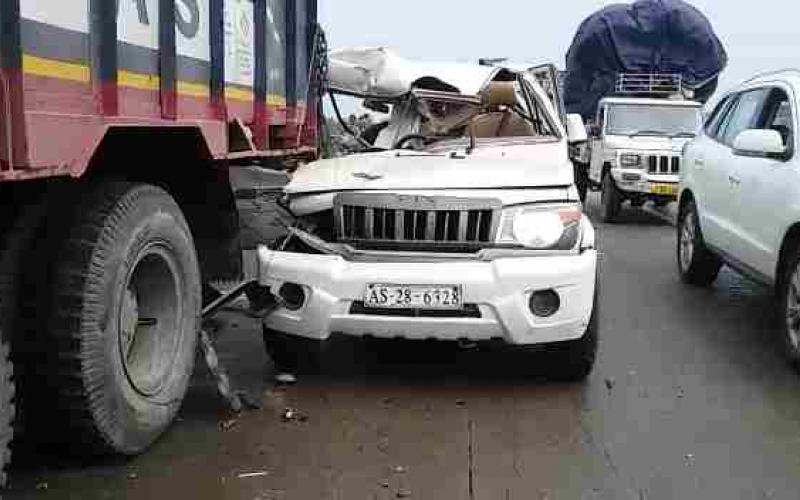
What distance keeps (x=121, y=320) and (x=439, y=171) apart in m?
2.10

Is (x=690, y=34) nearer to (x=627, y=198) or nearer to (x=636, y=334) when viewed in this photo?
(x=627, y=198)

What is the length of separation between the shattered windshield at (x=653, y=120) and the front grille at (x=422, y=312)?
11188 millimetres

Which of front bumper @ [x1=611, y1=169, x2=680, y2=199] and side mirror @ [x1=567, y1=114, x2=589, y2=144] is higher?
side mirror @ [x1=567, y1=114, x2=589, y2=144]

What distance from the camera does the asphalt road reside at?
4070 millimetres

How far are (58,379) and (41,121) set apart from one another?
1.10 metres

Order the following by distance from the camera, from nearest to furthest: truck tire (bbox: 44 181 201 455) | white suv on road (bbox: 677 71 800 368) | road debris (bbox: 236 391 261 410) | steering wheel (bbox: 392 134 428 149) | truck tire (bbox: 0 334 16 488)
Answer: truck tire (bbox: 0 334 16 488) < truck tire (bbox: 44 181 201 455) < road debris (bbox: 236 391 261 410) < white suv on road (bbox: 677 71 800 368) < steering wheel (bbox: 392 134 428 149)

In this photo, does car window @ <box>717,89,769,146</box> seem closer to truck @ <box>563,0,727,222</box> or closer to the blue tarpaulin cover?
truck @ <box>563,0,727,222</box>

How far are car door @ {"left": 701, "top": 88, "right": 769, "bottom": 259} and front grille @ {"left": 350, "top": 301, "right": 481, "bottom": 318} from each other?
2724 millimetres

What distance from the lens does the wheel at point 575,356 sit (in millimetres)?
5367

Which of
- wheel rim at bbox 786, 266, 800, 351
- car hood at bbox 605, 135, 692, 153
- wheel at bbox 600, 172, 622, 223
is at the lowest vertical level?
wheel at bbox 600, 172, 622, 223

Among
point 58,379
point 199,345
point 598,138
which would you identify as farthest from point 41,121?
point 598,138

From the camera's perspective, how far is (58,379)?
3787mm

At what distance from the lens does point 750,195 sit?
6723 mm

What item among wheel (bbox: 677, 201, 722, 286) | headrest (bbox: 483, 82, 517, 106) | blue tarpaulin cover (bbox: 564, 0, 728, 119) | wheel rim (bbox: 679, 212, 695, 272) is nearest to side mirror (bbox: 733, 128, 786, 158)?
headrest (bbox: 483, 82, 517, 106)
